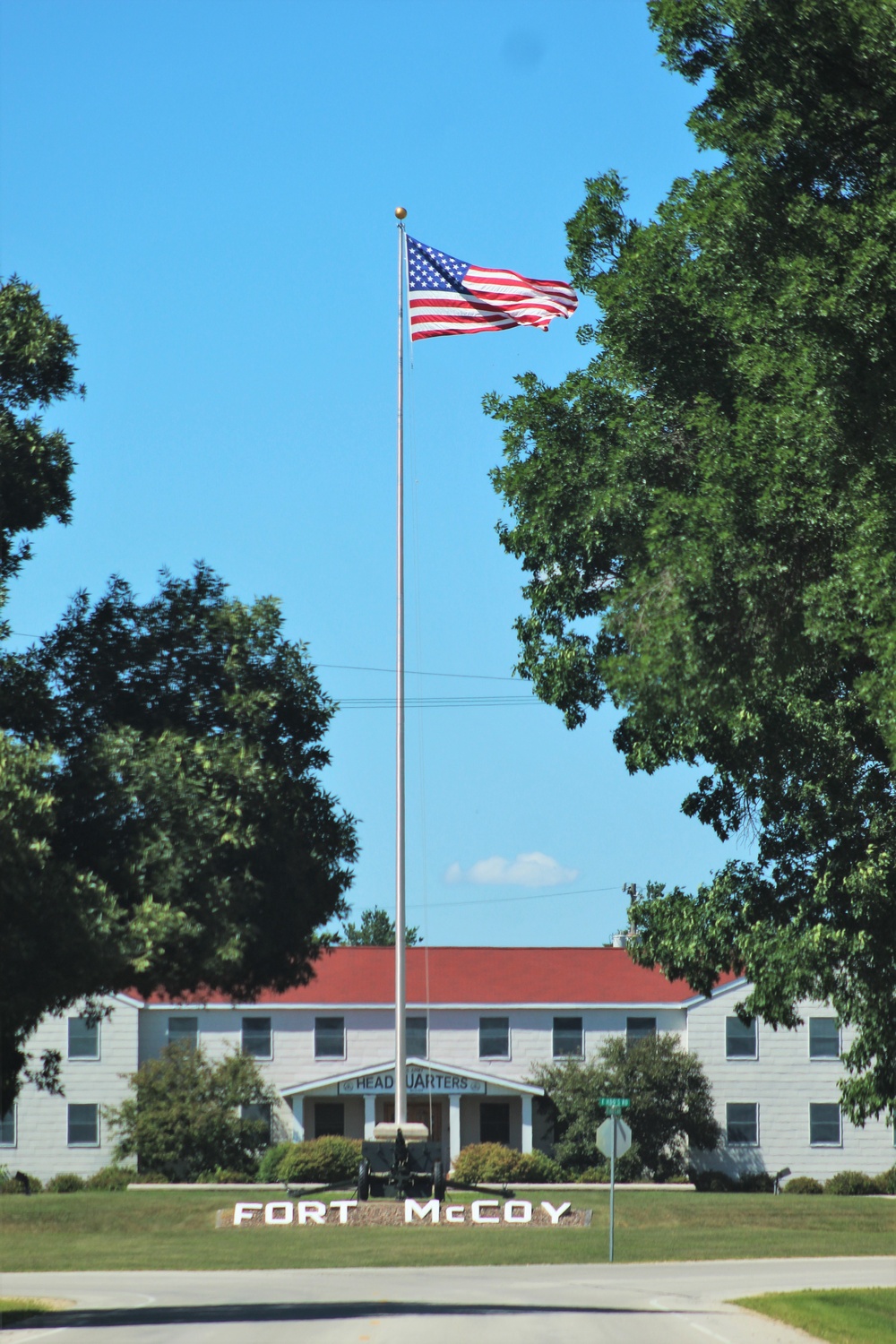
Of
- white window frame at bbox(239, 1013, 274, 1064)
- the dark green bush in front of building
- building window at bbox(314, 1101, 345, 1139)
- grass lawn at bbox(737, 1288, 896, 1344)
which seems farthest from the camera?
building window at bbox(314, 1101, 345, 1139)

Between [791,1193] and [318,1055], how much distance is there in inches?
643

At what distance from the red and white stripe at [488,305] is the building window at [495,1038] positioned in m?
32.7

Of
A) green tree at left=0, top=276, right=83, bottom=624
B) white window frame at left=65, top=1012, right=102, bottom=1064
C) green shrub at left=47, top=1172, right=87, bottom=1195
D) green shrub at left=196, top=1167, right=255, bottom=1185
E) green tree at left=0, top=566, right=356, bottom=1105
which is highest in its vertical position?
green tree at left=0, top=276, right=83, bottom=624

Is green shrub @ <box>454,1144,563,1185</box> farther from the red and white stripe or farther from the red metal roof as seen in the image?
the red and white stripe

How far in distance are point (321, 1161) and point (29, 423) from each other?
3468cm

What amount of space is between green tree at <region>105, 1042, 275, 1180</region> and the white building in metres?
2.11

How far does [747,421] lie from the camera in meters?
13.0

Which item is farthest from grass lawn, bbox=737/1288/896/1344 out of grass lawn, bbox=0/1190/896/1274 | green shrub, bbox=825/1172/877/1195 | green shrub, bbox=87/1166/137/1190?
green shrub, bbox=87/1166/137/1190

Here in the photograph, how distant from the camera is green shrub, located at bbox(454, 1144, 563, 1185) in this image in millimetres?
46125

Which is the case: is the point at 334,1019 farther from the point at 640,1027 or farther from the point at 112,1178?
the point at 640,1027

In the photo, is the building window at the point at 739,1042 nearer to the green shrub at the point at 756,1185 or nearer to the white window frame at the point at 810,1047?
the white window frame at the point at 810,1047

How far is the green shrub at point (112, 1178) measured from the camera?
47906 millimetres

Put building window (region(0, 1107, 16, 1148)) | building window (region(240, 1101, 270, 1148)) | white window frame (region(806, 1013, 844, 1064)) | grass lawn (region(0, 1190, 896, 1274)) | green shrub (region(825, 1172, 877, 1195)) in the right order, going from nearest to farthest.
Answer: grass lawn (region(0, 1190, 896, 1274)) < green shrub (region(825, 1172, 877, 1195)) < building window (region(240, 1101, 270, 1148)) < building window (region(0, 1107, 16, 1148)) < white window frame (region(806, 1013, 844, 1064))

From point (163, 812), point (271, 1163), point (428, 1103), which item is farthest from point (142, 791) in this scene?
point (428, 1103)
